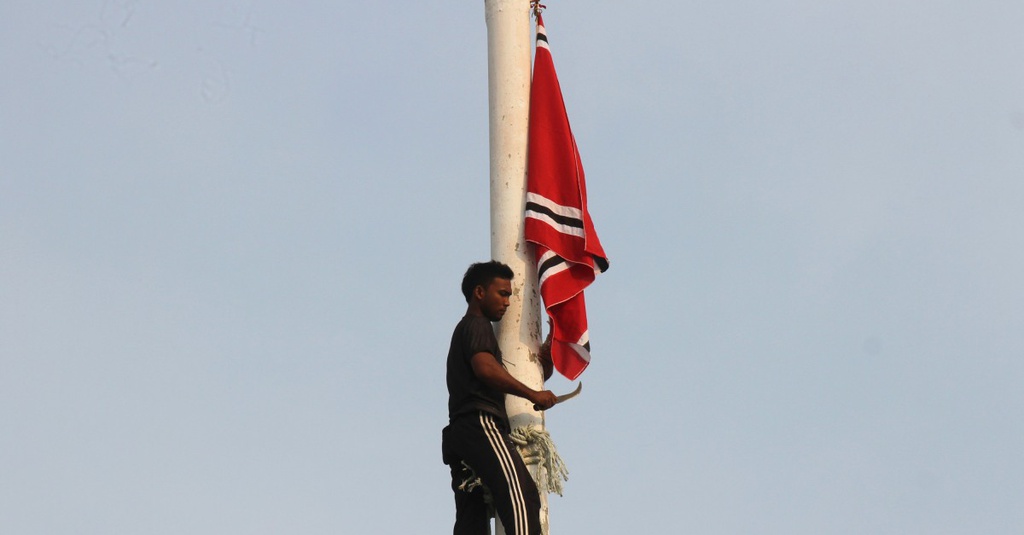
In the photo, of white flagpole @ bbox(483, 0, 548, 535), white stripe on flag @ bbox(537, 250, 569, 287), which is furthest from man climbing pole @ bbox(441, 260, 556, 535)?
white stripe on flag @ bbox(537, 250, 569, 287)

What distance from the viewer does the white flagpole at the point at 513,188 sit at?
365 inches

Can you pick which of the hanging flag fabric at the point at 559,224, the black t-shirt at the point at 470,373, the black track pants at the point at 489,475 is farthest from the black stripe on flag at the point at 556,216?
the black track pants at the point at 489,475

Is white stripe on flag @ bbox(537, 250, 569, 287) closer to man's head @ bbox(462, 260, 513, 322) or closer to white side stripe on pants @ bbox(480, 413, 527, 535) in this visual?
man's head @ bbox(462, 260, 513, 322)

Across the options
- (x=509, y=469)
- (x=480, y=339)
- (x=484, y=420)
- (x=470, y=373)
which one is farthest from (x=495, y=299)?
(x=509, y=469)

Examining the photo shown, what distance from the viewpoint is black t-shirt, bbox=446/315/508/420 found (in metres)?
8.90

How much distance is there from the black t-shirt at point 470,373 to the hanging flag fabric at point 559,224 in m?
0.58

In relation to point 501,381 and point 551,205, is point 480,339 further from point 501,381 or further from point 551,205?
point 551,205

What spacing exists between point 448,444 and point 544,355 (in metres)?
0.84

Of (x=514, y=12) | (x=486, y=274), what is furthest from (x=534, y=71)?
(x=486, y=274)

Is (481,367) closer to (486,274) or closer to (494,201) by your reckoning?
(486,274)

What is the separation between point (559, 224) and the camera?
964cm

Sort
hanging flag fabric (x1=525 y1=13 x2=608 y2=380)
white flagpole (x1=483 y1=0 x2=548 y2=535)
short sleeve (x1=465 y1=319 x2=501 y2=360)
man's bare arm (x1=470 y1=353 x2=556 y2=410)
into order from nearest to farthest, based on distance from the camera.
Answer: man's bare arm (x1=470 y1=353 x2=556 y2=410) < short sleeve (x1=465 y1=319 x2=501 y2=360) < white flagpole (x1=483 y1=0 x2=548 y2=535) < hanging flag fabric (x1=525 y1=13 x2=608 y2=380)

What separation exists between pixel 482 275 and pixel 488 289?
0.10 meters

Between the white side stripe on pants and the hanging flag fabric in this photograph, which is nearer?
the white side stripe on pants
